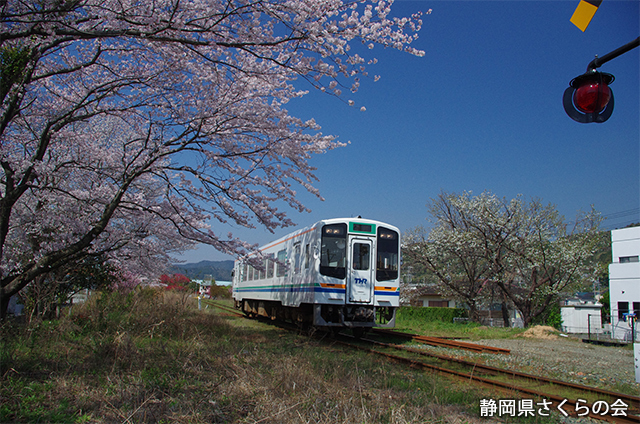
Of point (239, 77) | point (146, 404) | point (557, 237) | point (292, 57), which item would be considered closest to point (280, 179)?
point (239, 77)

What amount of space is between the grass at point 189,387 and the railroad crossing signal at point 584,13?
354 centimetres

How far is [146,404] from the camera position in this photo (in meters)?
3.95

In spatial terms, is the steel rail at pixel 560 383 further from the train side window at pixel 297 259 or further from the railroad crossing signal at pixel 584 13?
the train side window at pixel 297 259

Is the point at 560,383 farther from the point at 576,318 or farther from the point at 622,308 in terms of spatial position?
the point at 622,308

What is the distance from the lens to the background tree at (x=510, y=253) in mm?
19750

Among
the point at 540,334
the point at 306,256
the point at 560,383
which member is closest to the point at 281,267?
the point at 306,256

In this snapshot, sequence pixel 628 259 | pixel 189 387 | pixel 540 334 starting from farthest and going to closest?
pixel 628 259 → pixel 540 334 → pixel 189 387

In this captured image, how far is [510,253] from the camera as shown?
20953mm

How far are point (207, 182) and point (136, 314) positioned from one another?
3253mm

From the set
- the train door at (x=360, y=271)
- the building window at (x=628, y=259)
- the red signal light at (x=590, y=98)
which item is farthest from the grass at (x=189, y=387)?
the building window at (x=628, y=259)

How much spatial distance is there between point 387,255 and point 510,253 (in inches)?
494

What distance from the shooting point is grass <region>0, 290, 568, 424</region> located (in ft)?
12.4

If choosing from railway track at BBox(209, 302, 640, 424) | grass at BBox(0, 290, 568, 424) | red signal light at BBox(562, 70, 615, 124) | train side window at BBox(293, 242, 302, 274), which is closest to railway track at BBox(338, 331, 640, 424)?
railway track at BBox(209, 302, 640, 424)

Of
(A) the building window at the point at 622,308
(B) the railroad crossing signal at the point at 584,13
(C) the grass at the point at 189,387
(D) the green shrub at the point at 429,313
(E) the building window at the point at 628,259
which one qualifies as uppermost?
(B) the railroad crossing signal at the point at 584,13
